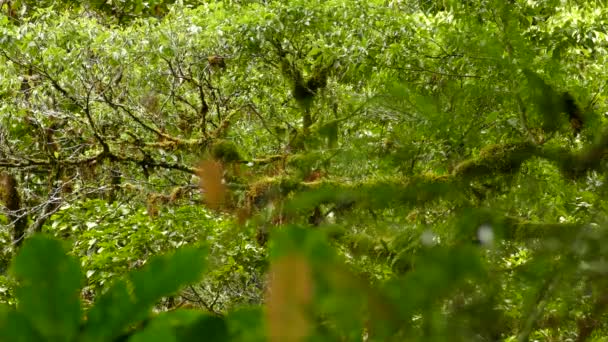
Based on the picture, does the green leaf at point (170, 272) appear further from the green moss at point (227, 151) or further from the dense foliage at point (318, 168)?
the green moss at point (227, 151)

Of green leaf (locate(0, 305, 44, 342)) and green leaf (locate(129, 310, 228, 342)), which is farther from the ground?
green leaf (locate(0, 305, 44, 342))

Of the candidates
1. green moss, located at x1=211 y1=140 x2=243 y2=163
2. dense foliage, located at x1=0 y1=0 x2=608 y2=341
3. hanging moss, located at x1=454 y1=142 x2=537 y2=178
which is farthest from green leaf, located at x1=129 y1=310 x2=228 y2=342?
green moss, located at x1=211 y1=140 x2=243 y2=163

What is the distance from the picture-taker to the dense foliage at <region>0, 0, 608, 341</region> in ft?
1.28

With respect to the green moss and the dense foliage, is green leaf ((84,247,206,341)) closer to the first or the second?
the dense foliage

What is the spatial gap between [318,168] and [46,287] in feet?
10.5

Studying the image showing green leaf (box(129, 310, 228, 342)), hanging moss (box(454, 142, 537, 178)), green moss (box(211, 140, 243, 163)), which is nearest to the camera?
green leaf (box(129, 310, 228, 342))

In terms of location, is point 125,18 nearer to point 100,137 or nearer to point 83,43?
point 83,43

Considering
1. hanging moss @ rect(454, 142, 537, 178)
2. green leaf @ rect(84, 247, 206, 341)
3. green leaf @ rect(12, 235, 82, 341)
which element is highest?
hanging moss @ rect(454, 142, 537, 178)

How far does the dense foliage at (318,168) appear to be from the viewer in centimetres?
39

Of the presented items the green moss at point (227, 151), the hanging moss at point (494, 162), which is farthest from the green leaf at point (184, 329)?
the green moss at point (227, 151)

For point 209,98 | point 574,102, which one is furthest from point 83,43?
point 574,102

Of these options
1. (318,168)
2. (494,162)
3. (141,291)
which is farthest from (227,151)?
(141,291)

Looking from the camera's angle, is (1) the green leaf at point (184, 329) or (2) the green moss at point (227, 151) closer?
(1) the green leaf at point (184, 329)

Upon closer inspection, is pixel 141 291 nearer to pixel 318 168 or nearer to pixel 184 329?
pixel 184 329
